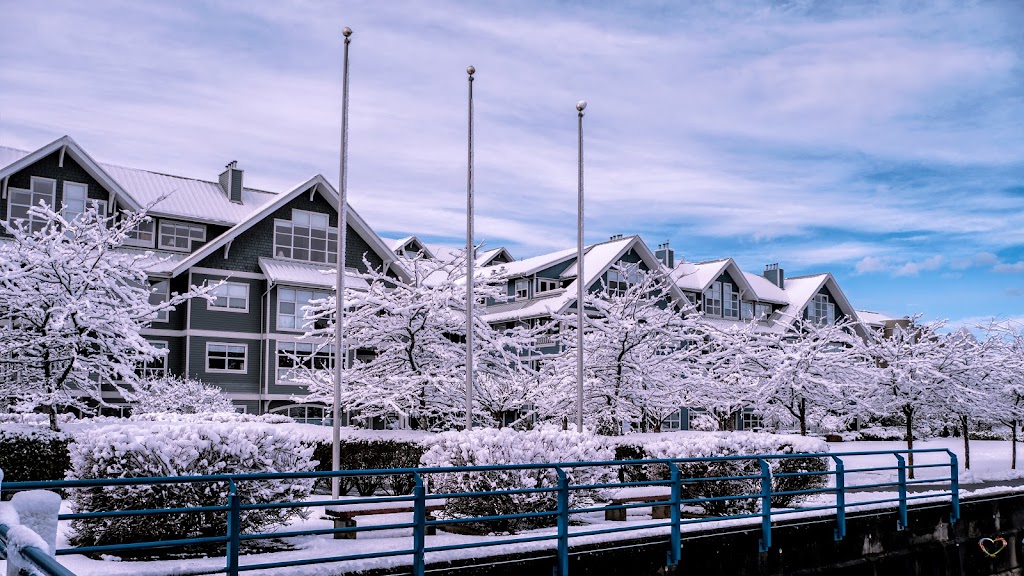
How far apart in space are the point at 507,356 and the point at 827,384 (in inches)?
524

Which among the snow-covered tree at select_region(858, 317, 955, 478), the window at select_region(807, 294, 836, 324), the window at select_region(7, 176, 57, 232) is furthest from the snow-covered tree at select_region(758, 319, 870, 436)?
the window at select_region(7, 176, 57, 232)

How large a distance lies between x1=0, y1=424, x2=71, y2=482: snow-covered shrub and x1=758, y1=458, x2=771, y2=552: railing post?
1269cm

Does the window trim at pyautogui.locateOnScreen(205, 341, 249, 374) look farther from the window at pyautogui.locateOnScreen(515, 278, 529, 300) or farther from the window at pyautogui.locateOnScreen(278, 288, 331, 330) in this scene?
the window at pyautogui.locateOnScreen(515, 278, 529, 300)

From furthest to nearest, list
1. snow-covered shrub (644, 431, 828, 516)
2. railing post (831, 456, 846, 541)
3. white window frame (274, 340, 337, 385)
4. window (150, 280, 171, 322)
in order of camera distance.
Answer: white window frame (274, 340, 337, 385), window (150, 280, 171, 322), snow-covered shrub (644, 431, 828, 516), railing post (831, 456, 846, 541)

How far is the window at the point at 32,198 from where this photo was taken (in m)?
36.7

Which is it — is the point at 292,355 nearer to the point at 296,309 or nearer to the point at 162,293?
the point at 296,309

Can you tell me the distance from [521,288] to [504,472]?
42107mm

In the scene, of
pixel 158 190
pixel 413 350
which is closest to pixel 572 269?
pixel 158 190

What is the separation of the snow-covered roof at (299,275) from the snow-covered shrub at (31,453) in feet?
72.2

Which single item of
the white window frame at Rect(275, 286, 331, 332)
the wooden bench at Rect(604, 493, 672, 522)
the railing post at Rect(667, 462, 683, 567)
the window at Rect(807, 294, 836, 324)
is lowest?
the wooden bench at Rect(604, 493, 672, 522)

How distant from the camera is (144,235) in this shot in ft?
134

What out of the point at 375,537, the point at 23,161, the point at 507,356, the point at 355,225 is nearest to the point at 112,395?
the point at 23,161

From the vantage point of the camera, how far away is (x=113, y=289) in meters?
24.5

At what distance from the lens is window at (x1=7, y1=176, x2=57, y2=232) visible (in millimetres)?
36688
